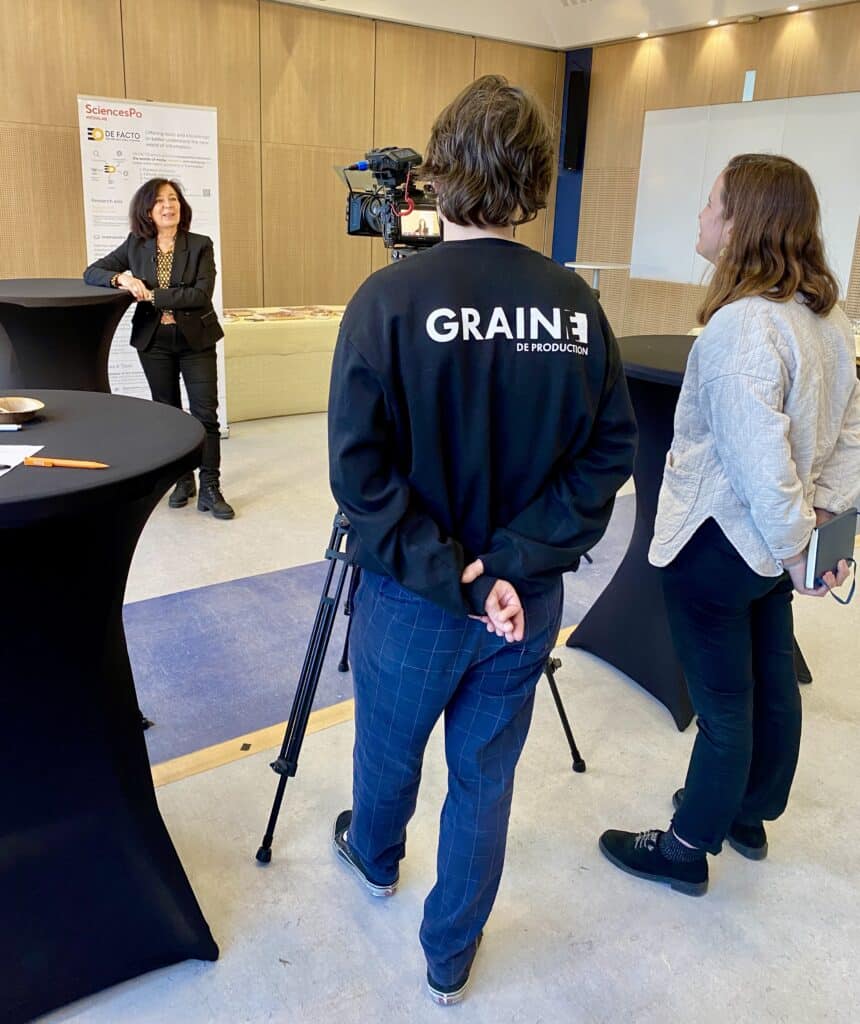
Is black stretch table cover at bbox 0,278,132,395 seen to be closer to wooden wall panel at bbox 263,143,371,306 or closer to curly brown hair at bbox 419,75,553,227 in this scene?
curly brown hair at bbox 419,75,553,227

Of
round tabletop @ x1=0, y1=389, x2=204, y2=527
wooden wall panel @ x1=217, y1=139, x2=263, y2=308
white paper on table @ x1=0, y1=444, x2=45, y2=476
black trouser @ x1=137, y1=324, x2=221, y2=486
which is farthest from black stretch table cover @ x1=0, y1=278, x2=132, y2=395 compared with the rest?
wooden wall panel @ x1=217, y1=139, x2=263, y2=308

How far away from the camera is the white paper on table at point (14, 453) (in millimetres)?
1273


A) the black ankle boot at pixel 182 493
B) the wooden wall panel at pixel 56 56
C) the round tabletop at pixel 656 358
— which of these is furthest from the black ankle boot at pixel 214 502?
the wooden wall panel at pixel 56 56

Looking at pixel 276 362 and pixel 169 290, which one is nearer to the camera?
pixel 169 290

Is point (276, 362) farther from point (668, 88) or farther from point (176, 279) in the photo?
point (668, 88)

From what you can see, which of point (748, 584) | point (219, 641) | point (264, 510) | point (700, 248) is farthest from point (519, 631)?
point (264, 510)

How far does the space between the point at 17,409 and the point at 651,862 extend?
1.58m

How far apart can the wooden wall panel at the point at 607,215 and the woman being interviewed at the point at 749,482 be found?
22.5 ft

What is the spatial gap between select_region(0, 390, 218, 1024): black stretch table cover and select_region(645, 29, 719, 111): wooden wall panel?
7105mm

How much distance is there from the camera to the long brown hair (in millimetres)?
1436

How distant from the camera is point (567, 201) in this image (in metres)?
8.55

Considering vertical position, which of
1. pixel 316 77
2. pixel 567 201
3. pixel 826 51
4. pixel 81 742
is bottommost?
pixel 81 742

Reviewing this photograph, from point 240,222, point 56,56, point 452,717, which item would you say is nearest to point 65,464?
point 452,717

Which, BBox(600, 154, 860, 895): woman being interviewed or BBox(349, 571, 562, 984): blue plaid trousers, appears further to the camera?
BBox(600, 154, 860, 895): woman being interviewed
